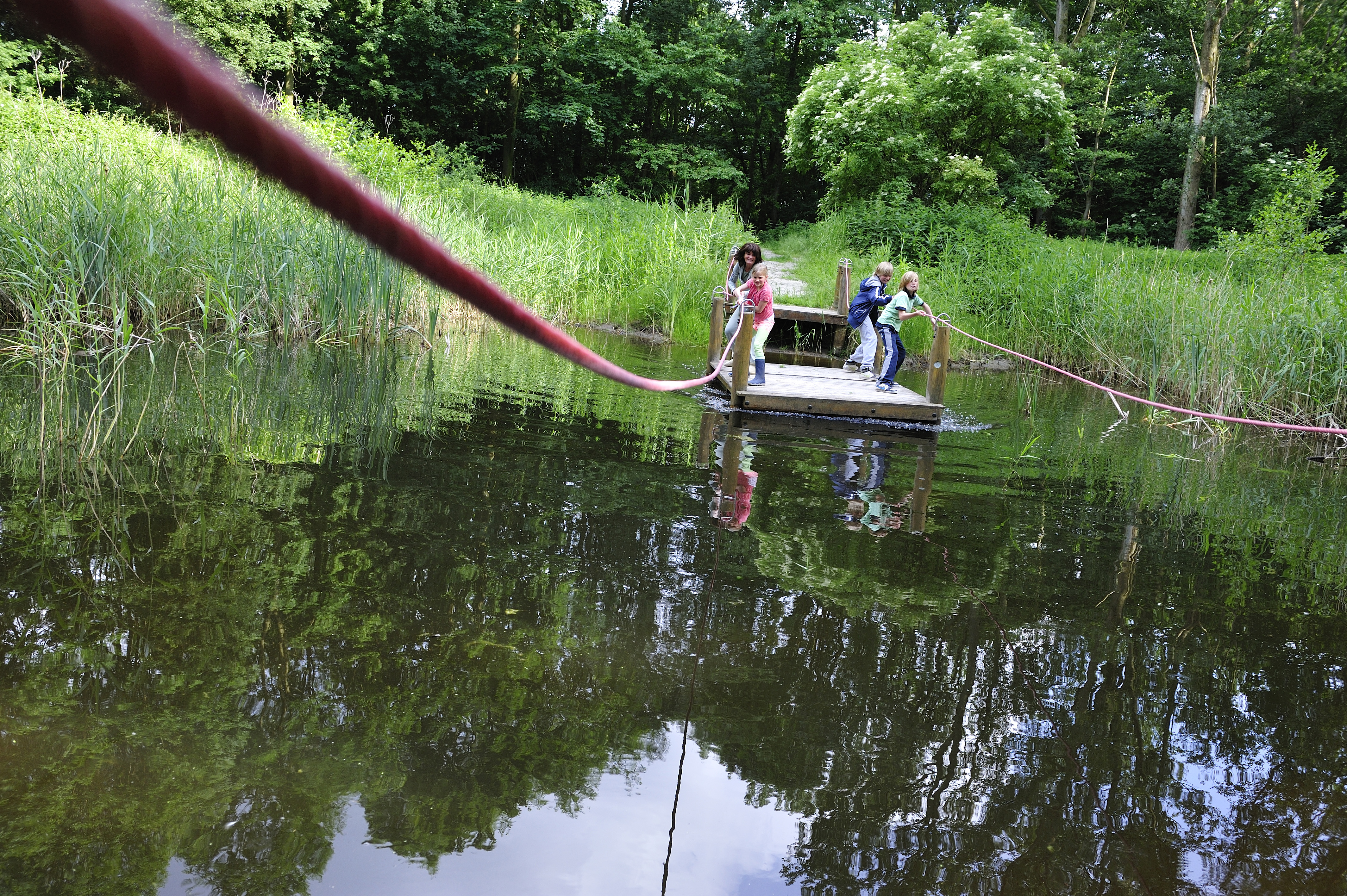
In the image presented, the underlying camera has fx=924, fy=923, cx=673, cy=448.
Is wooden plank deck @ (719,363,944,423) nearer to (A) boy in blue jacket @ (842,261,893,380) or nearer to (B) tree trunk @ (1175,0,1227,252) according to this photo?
(A) boy in blue jacket @ (842,261,893,380)

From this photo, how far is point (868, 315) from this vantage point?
9867mm

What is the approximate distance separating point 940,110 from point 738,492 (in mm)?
17057

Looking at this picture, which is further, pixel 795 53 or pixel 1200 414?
pixel 795 53

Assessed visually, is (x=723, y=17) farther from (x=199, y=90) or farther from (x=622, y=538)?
(x=199, y=90)

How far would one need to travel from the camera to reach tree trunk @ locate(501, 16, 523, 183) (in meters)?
33.1

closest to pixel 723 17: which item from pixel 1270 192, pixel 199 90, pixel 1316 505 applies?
pixel 1270 192

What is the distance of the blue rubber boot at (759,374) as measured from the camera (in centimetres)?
895

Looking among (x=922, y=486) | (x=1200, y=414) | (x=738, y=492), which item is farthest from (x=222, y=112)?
(x=922, y=486)

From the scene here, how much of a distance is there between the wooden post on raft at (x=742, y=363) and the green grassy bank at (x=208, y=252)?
3270mm

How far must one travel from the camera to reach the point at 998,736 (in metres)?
2.64

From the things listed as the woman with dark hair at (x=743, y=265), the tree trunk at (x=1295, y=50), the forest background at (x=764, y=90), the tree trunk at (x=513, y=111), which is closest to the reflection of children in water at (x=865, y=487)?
the woman with dark hair at (x=743, y=265)

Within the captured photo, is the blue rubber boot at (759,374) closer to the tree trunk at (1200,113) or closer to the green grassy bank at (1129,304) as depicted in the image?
the green grassy bank at (1129,304)

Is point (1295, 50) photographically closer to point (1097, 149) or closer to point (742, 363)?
point (1097, 149)

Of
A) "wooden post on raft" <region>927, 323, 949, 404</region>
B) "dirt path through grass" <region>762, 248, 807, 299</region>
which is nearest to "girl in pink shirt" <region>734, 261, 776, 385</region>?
"wooden post on raft" <region>927, 323, 949, 404</region>
